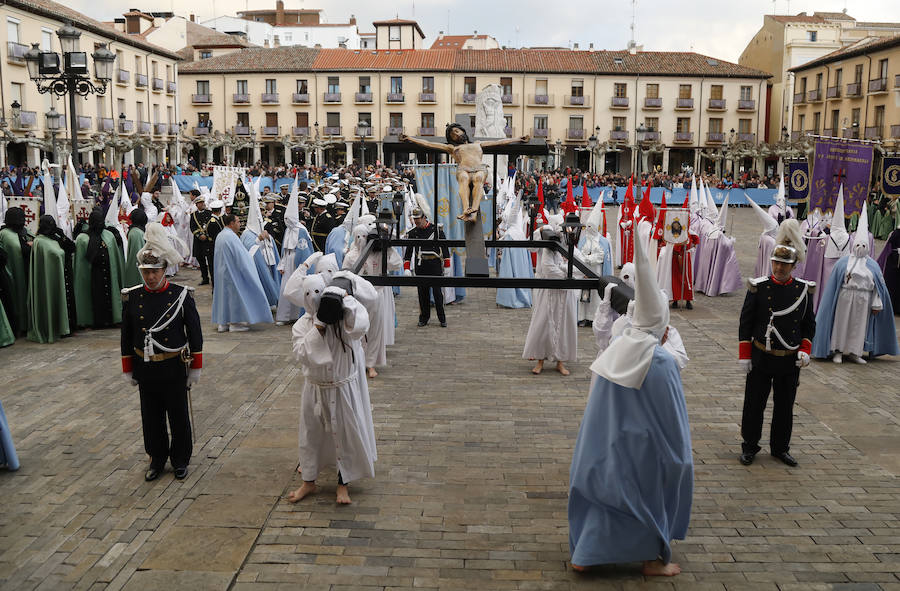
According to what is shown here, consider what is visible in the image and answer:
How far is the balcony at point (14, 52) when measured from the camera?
114ft

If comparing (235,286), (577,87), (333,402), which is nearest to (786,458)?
(333,402)

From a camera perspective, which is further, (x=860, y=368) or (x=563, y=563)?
(x=860, y=368)

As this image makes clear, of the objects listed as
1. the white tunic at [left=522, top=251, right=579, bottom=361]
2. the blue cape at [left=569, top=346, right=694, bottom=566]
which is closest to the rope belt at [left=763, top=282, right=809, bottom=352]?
the blue cape at [left=569, top=346, right=694, bottom=566]

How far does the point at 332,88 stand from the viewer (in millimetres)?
55281

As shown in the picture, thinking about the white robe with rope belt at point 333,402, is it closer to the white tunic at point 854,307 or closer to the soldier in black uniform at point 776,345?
the soldier in black uniform at point 776,345

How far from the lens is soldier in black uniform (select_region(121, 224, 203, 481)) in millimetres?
6367

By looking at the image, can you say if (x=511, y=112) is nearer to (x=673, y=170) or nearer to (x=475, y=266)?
(x=673, y=170)

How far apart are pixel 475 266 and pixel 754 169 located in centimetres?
5139

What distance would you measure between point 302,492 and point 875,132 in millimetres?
44421

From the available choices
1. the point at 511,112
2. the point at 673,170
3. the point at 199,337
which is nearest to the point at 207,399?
the point at 199,337

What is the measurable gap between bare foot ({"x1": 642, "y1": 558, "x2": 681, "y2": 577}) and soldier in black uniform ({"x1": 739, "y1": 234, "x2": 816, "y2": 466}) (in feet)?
7.21

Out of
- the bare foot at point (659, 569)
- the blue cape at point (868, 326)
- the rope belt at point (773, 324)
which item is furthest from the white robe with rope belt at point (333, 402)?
the blue cape at point (868, 326)

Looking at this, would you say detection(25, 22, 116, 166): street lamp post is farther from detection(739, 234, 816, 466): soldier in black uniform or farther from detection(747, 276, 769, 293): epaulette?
detection(739, 234, 816, 466): soldier in black uniform

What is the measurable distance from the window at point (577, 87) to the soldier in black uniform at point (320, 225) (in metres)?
44.3
